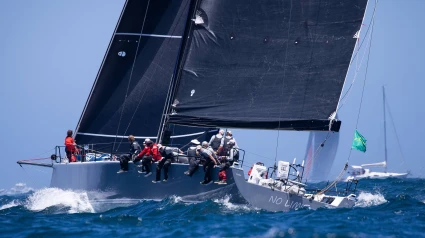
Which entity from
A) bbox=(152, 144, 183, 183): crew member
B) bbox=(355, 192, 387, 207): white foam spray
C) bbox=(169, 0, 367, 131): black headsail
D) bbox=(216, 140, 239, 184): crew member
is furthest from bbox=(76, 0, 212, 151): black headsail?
bbox=(355, 192, 387, 207): white foam spray

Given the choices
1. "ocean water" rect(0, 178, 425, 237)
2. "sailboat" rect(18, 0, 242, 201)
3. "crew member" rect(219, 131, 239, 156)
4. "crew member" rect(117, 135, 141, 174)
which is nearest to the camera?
"ocean water" rect(0, 178, 425, 237)

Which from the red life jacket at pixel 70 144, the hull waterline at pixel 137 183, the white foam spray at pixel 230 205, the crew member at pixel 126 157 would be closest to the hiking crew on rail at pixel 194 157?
the crew member at pixel 126 157

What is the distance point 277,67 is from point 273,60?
0.71 ft

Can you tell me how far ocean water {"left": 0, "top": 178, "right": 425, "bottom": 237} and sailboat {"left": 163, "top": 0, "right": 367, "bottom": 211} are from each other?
1.67 meters

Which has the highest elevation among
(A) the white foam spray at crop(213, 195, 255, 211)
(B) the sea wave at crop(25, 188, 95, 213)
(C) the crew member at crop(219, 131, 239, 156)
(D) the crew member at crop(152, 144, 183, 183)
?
(C) the crew member at crop(219, 131, 239, 156)

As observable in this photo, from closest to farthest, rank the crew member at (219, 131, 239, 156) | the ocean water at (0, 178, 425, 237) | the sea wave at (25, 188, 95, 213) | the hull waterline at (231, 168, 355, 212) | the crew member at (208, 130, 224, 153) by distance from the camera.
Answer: the ocean water at (0, 178, 425, 237) < the hull waterline at (231, 168, 355, 212) < the crew member at (219, 131, 239, 156) < the crew member at (208, 130, 224, 153) < the sea wave at (25, 188, 95, 213)

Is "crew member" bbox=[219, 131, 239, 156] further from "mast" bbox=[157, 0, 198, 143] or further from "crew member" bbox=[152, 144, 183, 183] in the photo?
"mast" bbox=[157, 0, 198, 143]

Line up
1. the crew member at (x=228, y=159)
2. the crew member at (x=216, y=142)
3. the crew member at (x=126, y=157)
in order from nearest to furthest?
the crew member at (x=228, y=159) < the crew member at (x=126, y=157) < the crew member at (x=216, y=142)

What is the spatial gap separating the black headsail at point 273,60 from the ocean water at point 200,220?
2551mm

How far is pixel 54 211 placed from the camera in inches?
858

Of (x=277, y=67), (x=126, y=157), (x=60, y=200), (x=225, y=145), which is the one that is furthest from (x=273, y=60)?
(x=60, y=200)

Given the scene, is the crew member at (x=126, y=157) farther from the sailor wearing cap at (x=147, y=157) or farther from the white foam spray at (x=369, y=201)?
the white foam spray at (x=369, y=201)

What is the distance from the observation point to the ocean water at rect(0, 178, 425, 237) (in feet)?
50.5

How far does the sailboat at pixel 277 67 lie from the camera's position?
1991 cm
